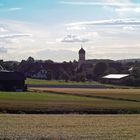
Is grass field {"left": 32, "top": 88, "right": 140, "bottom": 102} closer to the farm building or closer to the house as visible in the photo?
the house

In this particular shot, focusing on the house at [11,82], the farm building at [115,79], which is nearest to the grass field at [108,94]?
the house at [11,82]

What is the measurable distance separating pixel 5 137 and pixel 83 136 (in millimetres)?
3831

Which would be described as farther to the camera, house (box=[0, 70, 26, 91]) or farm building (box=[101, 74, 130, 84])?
farm building (box=[101, 74, 130, 84])

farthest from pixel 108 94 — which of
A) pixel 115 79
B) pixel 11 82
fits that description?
pixel 115 79

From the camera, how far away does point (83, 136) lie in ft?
82.4

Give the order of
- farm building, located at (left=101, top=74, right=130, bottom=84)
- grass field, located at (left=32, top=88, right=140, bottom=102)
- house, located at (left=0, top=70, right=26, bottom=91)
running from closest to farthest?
grass field, located at (left=32, top=88, right=140, bottom=102), house, located at (left=0, top=70, right=26, bottom=91), farm building, located at (left=101, top=74, right=130, bottom=84)

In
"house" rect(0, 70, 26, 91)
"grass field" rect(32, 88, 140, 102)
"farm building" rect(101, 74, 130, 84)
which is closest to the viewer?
"grass field" rect(32, 88, 140, 102)

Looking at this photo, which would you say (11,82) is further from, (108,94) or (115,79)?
(115,79)

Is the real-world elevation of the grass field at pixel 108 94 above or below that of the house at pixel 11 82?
below

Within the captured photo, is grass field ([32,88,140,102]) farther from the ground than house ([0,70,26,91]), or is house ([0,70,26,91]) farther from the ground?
house ([0,70,26,91])

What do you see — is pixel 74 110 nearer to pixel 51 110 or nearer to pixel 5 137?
pixel 51 110

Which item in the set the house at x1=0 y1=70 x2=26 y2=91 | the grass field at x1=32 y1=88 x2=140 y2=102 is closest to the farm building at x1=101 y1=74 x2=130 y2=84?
the house at x1=0 y1=70 x2=26 y2=91

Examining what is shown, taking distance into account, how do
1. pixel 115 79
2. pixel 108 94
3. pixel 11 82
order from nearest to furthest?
pixel 108 94
pixel 11 82
pixel 115 79

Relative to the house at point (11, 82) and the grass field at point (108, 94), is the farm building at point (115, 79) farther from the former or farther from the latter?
the grass field at point (108, 94)
